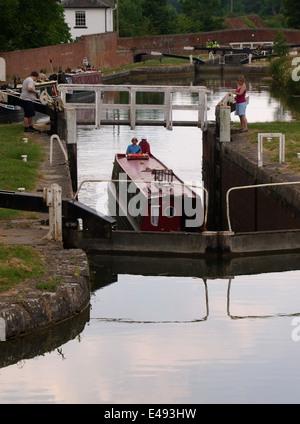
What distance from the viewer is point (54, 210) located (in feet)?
49.3

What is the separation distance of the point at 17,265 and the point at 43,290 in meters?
0.99

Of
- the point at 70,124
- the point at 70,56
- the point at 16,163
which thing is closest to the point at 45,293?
the point at 16,163

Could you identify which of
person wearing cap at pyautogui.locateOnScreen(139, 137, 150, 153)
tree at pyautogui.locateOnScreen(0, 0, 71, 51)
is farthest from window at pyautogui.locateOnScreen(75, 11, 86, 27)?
person wearing cap at pyautogui.locateOnScreen(139, 137, 150, 153)

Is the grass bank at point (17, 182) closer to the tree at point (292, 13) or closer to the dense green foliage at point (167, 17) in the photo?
the tree at point (292, 13)

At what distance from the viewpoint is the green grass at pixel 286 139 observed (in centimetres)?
2080

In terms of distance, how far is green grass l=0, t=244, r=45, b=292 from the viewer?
12844 millimetres

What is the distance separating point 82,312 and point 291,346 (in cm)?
310

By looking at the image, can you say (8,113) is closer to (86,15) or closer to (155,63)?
(155,63)

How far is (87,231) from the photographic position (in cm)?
1625

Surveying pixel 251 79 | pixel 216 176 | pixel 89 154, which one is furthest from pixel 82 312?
pixel 251 79

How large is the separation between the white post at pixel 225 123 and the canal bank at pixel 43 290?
344 inches

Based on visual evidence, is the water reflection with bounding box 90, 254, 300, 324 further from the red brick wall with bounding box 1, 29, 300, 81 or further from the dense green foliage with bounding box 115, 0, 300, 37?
the dense green foliage with bounding box 115, 0, 300, 37

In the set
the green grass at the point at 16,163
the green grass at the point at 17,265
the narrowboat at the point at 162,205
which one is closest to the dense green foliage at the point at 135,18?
the green grass at the point at 16,163

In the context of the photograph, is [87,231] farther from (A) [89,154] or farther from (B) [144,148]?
(A) [89,154]
